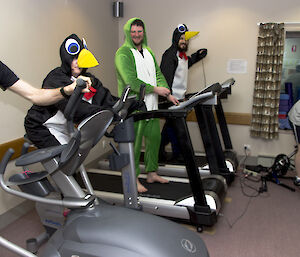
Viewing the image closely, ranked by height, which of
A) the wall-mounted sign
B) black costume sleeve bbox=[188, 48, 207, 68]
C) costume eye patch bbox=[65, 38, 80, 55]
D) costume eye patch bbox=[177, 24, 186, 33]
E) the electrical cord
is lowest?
the electrical cord

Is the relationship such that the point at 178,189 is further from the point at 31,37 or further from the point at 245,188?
the point at 31,37

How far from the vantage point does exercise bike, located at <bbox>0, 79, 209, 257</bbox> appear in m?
1.38

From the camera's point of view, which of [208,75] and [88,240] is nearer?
[88,240]

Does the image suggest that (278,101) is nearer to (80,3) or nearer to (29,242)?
(80,3)

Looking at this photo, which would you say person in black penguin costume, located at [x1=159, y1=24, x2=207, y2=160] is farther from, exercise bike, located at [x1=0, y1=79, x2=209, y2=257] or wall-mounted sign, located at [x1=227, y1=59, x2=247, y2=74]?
exercise bike, located at [x1=0, y1=79, x2=209, y2=257]

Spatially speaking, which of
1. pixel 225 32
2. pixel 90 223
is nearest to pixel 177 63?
pixel 225 32

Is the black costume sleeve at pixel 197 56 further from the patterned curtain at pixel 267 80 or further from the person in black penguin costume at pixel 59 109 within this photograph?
the person in black penguin costume at pixel 59 109

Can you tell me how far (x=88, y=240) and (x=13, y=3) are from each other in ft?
7.09

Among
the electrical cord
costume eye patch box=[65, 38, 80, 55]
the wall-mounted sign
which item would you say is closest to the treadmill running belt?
the electrical cord

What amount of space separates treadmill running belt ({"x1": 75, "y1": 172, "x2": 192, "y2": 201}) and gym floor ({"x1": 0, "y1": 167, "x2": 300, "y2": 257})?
13.1 inches

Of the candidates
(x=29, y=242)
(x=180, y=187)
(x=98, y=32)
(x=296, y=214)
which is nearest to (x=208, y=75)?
(x=98, y=32)

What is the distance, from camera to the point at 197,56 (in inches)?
160

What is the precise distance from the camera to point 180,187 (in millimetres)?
3061

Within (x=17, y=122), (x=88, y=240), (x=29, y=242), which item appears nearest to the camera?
(x=88, y=240)
